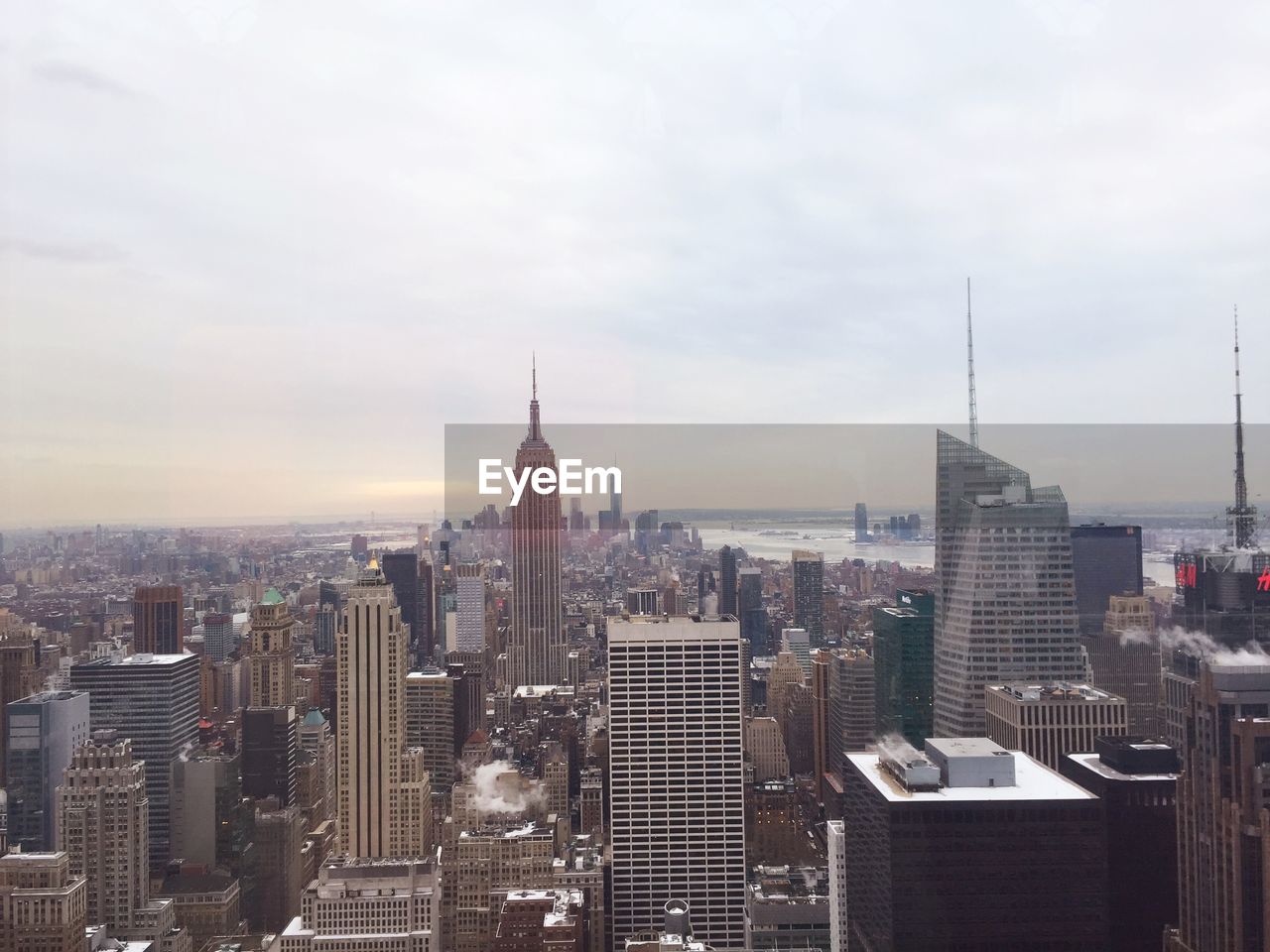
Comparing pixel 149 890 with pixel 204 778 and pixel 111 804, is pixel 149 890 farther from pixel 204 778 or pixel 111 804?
pixel 204 778

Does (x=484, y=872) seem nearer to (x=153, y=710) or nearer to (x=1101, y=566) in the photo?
(x=153, y=710)

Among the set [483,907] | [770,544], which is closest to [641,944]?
[483,907]

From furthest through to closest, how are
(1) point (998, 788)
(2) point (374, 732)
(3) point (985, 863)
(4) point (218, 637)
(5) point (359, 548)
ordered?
(2) point (374, 732), (4) point (218, 637), (5) point (359, 548), (1) point (998, 788), (3) point (985, 863)

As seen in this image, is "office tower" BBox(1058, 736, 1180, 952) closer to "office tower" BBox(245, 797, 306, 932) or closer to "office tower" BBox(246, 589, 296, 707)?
"office tower" BBox(245, 797, 306, 932)

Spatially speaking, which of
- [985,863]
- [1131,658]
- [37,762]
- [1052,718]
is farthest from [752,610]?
[37,762]

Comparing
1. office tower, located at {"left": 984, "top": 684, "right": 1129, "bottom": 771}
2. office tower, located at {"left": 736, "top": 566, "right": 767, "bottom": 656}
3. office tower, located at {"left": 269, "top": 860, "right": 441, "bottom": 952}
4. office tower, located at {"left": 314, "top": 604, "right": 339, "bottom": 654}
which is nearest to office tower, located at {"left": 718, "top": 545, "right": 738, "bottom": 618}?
office tower, located at {"left": 736, "top": 566, "right": 767, "bottom": 656}
